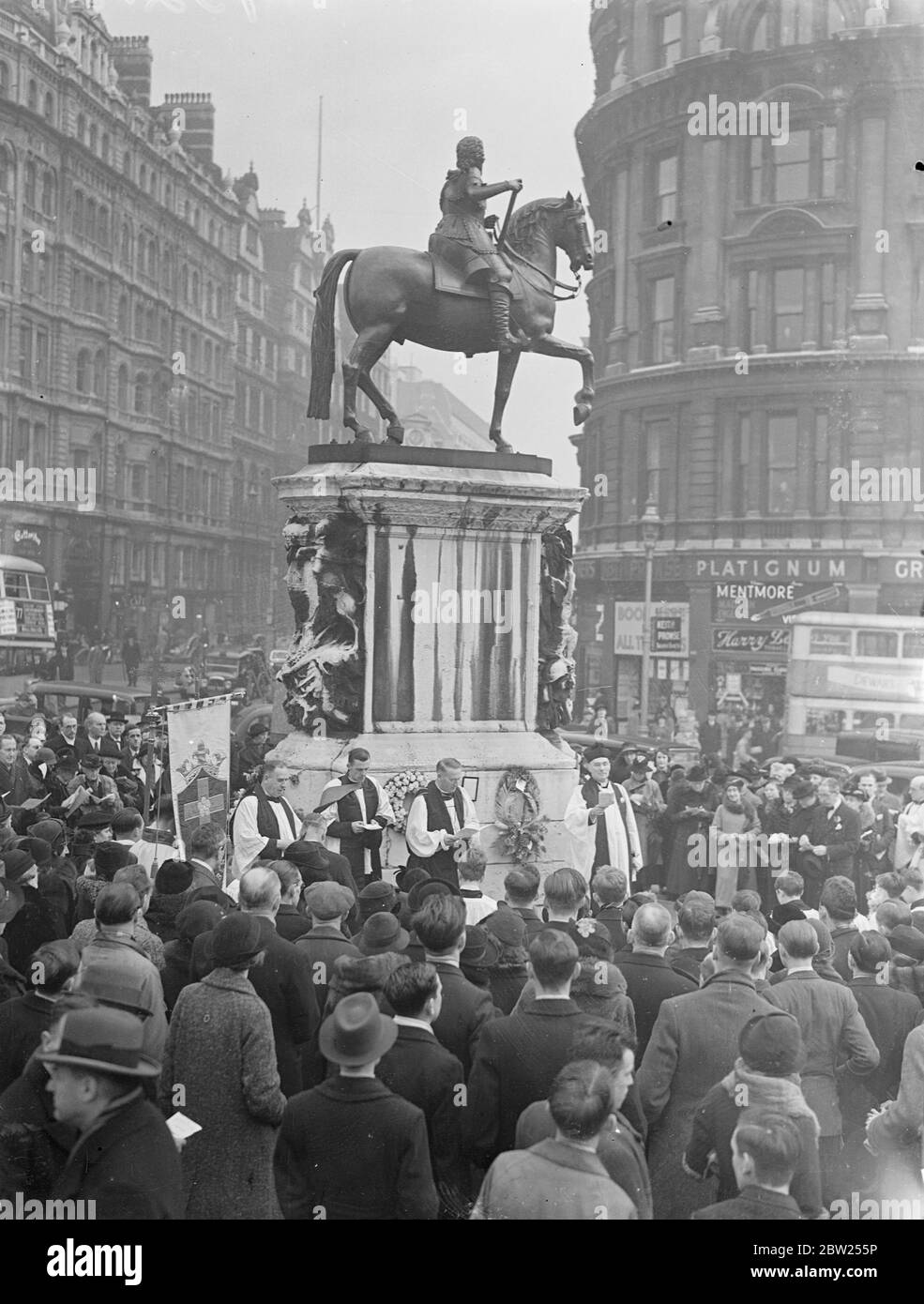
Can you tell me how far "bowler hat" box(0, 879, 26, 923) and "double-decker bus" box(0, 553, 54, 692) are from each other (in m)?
21.9

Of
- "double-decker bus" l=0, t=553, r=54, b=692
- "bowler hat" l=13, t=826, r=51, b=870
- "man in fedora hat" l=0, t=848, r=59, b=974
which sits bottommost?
"man in fedora hat" l=0, t=848, r=59, b=974

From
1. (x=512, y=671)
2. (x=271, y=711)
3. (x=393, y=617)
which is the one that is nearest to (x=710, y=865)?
(x=512, y=671)

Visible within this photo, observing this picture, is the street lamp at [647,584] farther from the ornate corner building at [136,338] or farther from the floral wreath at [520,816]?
the floral wreath at [520,816]

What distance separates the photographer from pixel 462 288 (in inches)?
479

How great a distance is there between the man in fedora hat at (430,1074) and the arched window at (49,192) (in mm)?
35817

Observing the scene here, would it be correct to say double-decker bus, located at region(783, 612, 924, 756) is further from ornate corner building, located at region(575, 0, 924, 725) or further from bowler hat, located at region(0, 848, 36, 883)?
bowler hat, located at region(0, 848, 36, 883)

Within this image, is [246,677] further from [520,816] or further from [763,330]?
[520,816]

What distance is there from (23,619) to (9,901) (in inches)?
965

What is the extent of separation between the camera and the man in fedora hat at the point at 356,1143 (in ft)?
13.9

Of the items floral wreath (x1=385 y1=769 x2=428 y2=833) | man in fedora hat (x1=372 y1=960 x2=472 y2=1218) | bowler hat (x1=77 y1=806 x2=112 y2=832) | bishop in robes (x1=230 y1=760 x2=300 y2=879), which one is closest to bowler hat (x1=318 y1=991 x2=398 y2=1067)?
man in fedora hat (x1=372 y1=960 x2=472 y2=1218)

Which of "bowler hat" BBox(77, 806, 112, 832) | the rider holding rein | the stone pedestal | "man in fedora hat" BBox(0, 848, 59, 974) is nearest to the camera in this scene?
"man in fedora hat" BBox(0, 848, 59, 974)

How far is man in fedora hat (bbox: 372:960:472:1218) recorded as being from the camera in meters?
4.73

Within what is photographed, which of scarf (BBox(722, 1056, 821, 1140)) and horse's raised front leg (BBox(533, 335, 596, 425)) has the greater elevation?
horse's raised front leg (BBox(533, 335, 596, 425))
